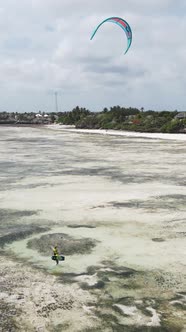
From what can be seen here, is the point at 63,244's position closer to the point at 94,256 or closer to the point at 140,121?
the point at 94,256

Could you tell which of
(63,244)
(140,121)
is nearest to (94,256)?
(63,244)

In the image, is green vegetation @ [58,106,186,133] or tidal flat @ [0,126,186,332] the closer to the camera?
tidal flat @ [0,126,186,332]

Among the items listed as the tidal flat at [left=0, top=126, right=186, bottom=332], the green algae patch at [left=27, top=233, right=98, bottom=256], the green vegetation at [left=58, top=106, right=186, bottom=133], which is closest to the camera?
the tidal flat at [left=0, top=126, right=186, bottom=332]

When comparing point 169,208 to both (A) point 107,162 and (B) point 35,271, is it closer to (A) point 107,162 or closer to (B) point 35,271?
(B) point 35,271

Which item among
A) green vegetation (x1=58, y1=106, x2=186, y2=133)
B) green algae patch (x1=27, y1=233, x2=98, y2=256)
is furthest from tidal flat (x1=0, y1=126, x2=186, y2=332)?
green vegetation (x1=58, y1=106, x2=186, y2=133)

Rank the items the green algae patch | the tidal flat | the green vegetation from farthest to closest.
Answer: the green vegetation, the green algae patch, the tidal flat

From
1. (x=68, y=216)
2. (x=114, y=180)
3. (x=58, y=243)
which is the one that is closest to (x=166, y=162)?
(x=114, y=180)

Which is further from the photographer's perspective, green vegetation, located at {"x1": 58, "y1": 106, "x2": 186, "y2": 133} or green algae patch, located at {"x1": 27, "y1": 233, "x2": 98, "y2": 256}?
green vegetation, located at {"x1": 58, "y1": 106, "x2": 186, "y2": 133}

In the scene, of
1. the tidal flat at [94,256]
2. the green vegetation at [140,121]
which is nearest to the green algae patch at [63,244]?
the tidal flat at [94,256]

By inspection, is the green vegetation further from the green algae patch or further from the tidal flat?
the green algae patch

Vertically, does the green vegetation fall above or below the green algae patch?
above
